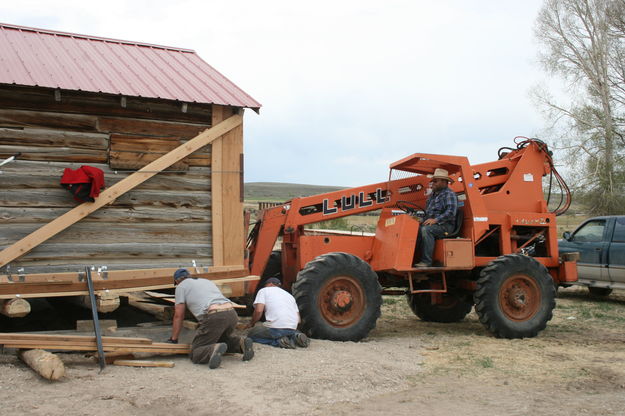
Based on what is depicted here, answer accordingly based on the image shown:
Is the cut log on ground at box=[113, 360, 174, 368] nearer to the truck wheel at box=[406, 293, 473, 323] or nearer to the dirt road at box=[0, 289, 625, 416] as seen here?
the dirt road at box=[0, 289, 625, 416]

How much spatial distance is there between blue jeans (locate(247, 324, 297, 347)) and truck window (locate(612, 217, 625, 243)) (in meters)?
9.03

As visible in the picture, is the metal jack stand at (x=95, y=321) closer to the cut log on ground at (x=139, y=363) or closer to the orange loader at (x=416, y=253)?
the cut log on ground at (x=139, y=363)

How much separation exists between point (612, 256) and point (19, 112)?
12.1 metres

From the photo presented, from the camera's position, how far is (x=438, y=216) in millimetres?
10008

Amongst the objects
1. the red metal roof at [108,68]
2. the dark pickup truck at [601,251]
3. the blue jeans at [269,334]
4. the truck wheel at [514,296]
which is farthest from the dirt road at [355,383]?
the dark pickup truck at [601,251]

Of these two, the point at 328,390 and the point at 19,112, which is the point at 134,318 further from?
the point at 328,390

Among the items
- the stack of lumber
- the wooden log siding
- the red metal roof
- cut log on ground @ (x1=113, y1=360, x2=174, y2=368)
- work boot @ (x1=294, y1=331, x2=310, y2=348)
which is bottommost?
cut log on ground @ (x1=113, y1=360, x2=174, y2=368)

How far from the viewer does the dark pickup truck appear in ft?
47.0

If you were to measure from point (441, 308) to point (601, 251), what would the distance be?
5.05 m

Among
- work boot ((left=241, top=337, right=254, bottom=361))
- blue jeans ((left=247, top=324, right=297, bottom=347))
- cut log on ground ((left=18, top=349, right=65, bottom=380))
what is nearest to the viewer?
cut log on ground ((left=18, top=349, right=65, bottom=380))

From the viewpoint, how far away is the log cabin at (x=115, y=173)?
8375 millimetres

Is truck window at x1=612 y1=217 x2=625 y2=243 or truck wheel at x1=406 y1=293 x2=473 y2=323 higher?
truck window at x1=612 y1=217 x2=625 y2=243

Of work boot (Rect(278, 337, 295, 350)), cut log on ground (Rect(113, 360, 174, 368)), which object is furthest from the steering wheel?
cut log on ground (Rect(113, 360, 174, 368))

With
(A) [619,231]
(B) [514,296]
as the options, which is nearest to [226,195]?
(B) [514,296]
